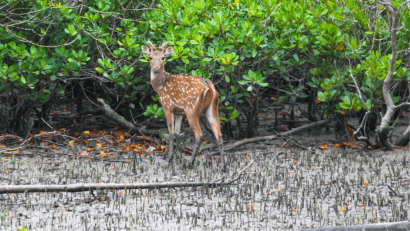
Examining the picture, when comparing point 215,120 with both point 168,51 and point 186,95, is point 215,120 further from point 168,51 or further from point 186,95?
point 168,51

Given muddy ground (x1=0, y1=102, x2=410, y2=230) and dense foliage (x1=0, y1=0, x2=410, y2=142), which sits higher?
dense foliage (x1=0, y1=0, x2=410, y2=142)

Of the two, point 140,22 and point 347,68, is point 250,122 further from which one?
point 140,22

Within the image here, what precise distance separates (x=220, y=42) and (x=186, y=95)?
114cm

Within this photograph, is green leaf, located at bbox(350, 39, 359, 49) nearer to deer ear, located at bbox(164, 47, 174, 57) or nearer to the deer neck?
deer ear, located at bbox(164, 47, 174, 57)

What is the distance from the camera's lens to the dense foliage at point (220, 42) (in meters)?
7.67

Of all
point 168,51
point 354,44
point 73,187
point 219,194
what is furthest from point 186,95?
point 354,44

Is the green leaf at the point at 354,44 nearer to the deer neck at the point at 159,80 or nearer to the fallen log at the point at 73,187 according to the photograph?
the deer neck at the point at 159,80

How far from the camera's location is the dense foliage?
25.2 feet

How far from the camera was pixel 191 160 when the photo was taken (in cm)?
730

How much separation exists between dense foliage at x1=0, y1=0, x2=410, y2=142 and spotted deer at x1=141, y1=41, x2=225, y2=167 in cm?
40

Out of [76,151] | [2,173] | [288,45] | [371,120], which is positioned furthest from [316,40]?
[2,173]

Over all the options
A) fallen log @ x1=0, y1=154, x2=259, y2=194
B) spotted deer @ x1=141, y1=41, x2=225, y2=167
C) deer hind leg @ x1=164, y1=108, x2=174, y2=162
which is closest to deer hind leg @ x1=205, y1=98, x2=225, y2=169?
spotted deer @ x1=141, y1=41, x2=225, y2=167

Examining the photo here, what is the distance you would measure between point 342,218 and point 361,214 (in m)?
0.26

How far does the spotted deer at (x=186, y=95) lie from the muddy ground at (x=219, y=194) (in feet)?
1.96
